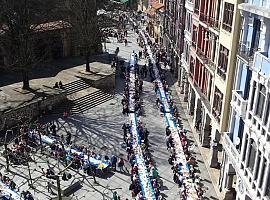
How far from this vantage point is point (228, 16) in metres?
31.4

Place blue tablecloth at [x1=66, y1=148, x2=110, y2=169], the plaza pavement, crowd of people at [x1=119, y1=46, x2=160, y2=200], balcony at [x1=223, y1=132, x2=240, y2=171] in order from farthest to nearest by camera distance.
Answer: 1. blue tablecloth at [x1=66, y1=148, x2=110, y2=169]
2. crowd of people at [x1=119, y1=46, x2=160, y2=200]
3. the plaza pavement
4. balcony at [x1=223, y1=132, x2=240, y2=171]

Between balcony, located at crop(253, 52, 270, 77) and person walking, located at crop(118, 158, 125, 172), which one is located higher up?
balcony, located at crop(253, 52, 270, 77)

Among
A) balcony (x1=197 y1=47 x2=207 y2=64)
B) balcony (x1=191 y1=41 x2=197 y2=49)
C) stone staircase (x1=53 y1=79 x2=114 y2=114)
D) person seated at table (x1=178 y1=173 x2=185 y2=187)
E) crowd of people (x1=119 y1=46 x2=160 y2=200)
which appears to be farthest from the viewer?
stone staircase (x1=53 y1=79 x2=114 y2=114)

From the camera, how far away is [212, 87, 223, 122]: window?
32.8 metres

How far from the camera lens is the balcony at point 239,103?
25.1m

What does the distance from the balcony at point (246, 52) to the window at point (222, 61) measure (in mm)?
4423

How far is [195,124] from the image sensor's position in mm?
43406

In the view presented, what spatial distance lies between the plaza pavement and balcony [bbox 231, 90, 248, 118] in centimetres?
897

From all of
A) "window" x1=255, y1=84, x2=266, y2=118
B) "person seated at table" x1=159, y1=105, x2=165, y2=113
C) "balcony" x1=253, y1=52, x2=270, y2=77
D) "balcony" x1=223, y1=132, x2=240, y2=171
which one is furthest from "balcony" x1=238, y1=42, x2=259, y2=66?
"person seated at table" x1=159, y1=105, x2=165, y2=113

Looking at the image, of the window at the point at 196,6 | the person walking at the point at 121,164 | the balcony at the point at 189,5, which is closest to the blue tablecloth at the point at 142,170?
the person walking at the point at 121,164

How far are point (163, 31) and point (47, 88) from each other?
36877 millimetres

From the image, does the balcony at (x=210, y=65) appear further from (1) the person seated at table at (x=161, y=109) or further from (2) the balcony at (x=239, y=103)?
(1) the person seated at table at (x=161, y=109)

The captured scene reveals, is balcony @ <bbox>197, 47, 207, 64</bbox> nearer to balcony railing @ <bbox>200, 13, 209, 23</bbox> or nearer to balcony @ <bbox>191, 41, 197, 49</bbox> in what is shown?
balcony @ <bbox>191, 41, 197, 49</bbox>

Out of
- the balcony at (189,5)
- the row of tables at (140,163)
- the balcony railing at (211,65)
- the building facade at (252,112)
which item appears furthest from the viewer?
the balcony at (189,5)
